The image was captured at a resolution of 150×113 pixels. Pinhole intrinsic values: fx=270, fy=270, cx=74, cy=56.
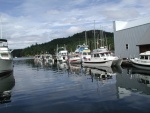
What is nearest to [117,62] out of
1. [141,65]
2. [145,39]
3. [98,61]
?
[98,61]

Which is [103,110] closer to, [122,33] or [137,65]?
[137,65]

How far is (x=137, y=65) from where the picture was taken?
4769cm

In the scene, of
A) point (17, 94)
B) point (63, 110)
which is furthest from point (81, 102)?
point (17, 94)

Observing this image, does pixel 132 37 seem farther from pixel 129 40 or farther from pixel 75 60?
pixel 75 60

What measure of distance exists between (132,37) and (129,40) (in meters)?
1.11

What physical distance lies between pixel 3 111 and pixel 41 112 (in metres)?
3.06

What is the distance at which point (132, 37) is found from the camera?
60.5m

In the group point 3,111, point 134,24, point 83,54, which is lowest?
point 3,111

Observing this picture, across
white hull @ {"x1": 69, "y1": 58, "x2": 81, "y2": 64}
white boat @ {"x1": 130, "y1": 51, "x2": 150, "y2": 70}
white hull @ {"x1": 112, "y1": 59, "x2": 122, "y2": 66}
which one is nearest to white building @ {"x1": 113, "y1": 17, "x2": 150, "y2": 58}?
white hull @ {"x1": 112, "y1": 59, "x2": 122, "y2": 66}

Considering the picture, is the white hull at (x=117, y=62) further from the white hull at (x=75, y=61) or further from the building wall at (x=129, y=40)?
the white hull at (x=75, y=61)

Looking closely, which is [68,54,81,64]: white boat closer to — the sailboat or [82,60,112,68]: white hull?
[82,60,112,68]: white hull

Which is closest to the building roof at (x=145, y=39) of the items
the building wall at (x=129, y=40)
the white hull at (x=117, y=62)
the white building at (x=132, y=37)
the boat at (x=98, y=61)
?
the white building at (x=132, y=37)

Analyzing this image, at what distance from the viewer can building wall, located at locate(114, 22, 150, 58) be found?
58000 mm

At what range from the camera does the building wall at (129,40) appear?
58.0 m
